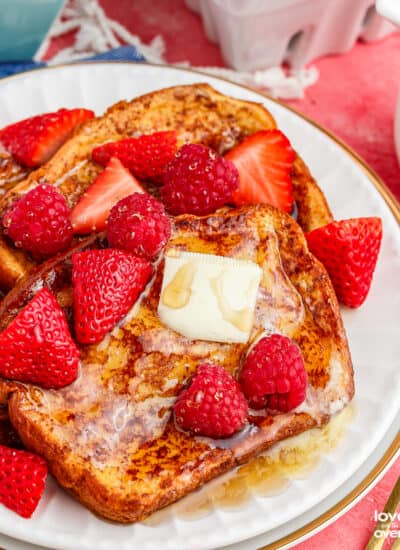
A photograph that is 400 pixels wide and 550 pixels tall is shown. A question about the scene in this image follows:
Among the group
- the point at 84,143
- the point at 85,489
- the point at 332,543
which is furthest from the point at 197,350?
the point at 84,143

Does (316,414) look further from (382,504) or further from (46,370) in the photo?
(46,370)

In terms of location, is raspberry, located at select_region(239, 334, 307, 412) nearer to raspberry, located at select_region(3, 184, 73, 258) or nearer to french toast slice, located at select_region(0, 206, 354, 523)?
french toast slice, located at select_region(0, 206, 354, 523)

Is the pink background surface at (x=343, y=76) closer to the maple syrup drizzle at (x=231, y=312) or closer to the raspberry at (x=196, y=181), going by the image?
the raspberry at (x=196, y=181)

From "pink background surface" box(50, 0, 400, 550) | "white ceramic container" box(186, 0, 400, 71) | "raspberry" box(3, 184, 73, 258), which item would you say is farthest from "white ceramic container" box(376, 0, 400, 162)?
"raspberry" box(3, 184, 73, 258)

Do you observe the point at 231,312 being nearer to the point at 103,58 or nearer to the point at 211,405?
the point at 211,405

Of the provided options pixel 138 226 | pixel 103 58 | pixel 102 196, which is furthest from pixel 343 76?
pixel 138 226

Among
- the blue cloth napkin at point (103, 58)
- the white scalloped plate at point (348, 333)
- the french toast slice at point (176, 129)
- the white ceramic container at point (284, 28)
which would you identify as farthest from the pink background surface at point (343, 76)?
the french toast slice at point (176, 129)
